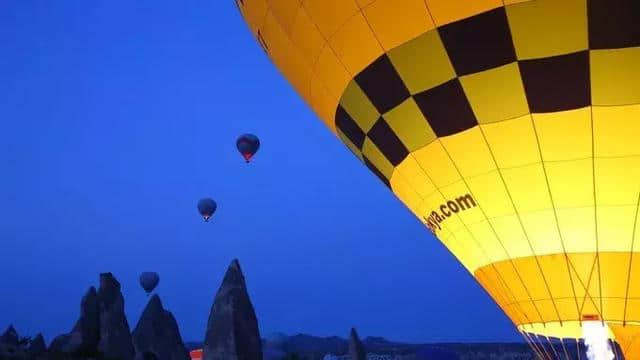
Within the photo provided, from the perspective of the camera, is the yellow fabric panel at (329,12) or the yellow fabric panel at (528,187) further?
the yellow fabric panel at (329,12)

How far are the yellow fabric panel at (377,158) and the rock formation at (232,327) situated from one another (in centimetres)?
2277

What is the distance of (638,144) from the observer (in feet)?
20.5

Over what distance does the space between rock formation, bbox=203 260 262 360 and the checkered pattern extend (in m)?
23.8

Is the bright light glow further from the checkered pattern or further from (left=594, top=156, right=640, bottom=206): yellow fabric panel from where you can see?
the checkered pattern

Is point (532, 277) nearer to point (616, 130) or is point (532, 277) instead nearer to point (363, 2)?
point (616, 130)

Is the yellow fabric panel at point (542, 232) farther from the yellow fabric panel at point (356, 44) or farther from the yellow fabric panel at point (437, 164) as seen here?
the yellow fabric panel at point (356, 44)

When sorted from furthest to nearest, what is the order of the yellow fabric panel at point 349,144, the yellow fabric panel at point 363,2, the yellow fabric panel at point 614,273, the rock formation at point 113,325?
the rock formation at point 113,325 < the yellow fabric panel at point 349,144 < the yellow fabric panel at point 363,2 < the yellow fabric panel at point 614,273

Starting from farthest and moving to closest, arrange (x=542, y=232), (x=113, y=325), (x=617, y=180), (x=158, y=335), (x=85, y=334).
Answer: (x=158, y=335), (x=113, y=325), (x=85, y=334), (x=542, y=232), (x=617, y=180)

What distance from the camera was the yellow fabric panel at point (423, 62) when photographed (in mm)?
6727

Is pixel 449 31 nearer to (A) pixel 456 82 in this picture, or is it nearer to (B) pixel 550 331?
(A) pixel 456 82

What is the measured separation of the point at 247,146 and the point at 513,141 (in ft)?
55.0

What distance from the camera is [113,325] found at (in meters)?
30.2

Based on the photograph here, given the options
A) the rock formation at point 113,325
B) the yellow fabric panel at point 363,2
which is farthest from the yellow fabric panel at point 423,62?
the rock formation at point 113,325

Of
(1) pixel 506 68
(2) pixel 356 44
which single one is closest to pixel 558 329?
(1) pixel 506 68
